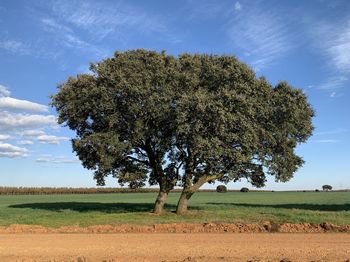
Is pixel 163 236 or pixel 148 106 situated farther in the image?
pixel 148 106

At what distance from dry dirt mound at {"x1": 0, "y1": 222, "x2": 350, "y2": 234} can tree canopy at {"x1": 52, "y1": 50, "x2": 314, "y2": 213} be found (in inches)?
289

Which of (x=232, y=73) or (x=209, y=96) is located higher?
(x=232, y=73)

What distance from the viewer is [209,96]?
31047mm

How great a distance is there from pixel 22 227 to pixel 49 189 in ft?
427

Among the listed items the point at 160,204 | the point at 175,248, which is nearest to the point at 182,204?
the point at 160,204

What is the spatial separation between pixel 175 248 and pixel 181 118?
1455 centimetres

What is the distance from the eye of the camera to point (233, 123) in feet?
101

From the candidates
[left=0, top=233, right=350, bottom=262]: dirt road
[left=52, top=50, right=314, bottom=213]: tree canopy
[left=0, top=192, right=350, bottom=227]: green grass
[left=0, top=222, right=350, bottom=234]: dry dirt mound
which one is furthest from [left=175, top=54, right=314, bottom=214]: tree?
[left=0, top=233, right=350, bottom=262]: dirt road

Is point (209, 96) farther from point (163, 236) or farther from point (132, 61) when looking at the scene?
point (163, 236)

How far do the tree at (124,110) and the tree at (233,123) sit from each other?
1294 mm

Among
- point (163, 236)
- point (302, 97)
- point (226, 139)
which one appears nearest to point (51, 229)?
point (163, 236)

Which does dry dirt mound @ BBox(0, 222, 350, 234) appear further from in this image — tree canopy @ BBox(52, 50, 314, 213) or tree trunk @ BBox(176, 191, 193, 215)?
tree trunk @ BBox(176, 191, 193, 215)

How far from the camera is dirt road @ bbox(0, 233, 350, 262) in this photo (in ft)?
47.7

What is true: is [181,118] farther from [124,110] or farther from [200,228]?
[200,228]
